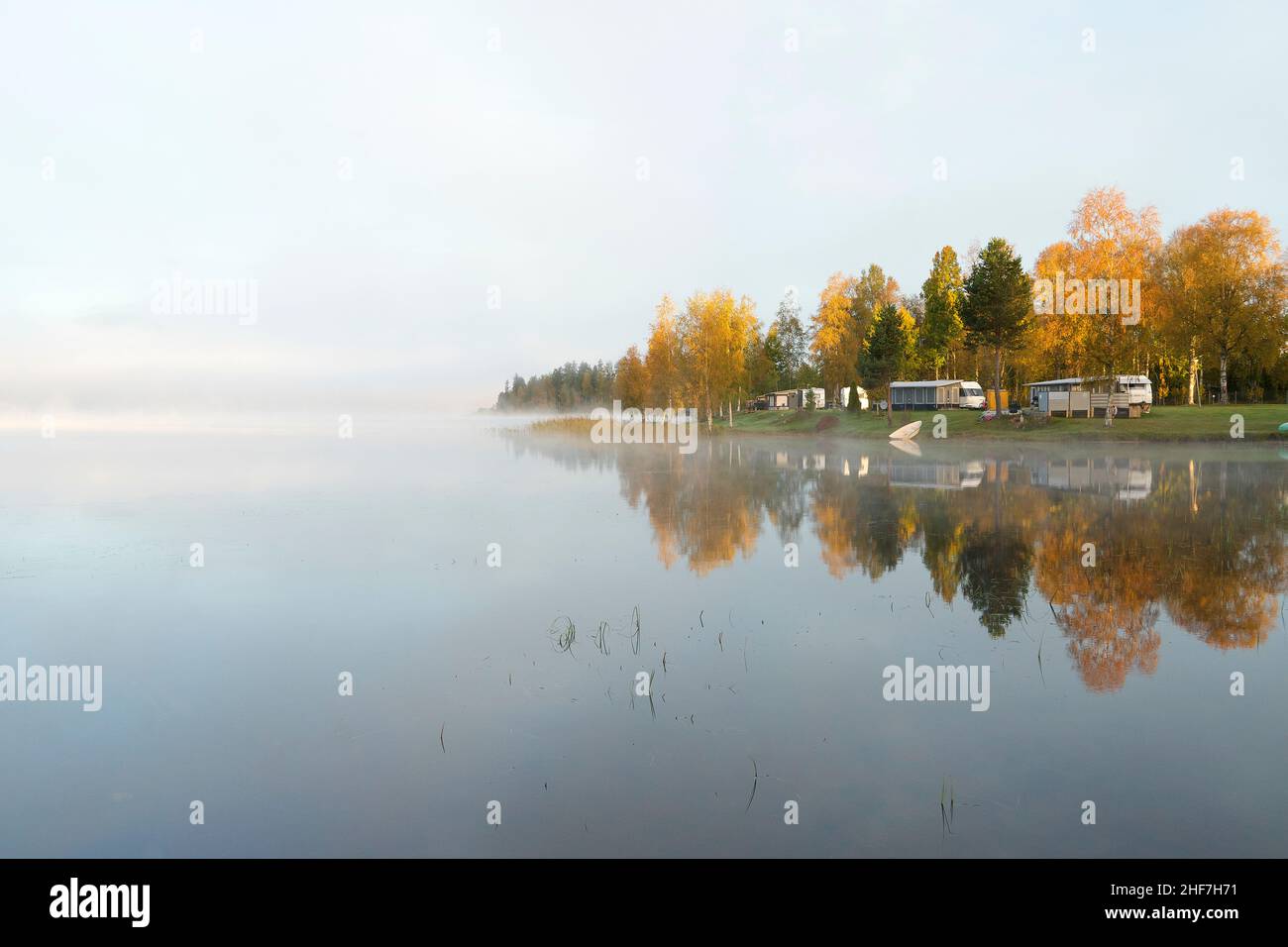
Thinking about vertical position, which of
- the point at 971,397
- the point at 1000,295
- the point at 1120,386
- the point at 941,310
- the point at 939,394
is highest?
the point at 941,310

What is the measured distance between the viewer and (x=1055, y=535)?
17.6 meters

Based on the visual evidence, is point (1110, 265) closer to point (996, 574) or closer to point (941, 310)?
point (941, 310)

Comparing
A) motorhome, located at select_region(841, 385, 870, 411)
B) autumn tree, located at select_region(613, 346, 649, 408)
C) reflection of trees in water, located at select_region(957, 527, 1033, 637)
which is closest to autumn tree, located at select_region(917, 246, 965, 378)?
motorhome, located at select_region(841, 385, 870, 411)

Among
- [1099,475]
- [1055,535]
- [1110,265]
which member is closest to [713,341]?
[1110,265]

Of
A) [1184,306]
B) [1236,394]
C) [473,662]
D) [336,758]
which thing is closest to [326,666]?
[473,662]

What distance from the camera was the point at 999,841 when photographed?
18.6 feet

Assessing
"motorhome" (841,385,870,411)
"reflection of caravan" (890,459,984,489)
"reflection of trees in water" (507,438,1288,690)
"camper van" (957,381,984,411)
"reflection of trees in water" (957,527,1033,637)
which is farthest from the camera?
"motorhome" (841,385,870,411)

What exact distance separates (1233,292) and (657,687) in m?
69.1

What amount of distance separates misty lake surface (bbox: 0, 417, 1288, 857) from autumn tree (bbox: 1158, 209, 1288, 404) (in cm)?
4745

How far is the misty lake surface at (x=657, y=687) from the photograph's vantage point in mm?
6074

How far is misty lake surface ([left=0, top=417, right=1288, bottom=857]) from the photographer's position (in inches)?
239

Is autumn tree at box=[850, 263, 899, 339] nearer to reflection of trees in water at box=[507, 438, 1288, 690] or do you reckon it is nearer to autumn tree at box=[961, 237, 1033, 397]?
autumn tree at box=[961, 237, 1033, 397]

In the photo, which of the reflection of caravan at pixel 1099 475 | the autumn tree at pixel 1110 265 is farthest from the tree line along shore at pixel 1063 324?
the reflection of caravan at pixel 1099 475
